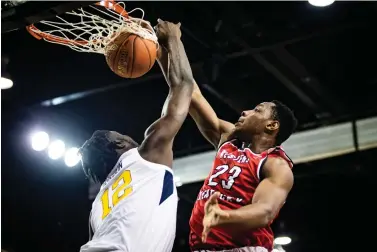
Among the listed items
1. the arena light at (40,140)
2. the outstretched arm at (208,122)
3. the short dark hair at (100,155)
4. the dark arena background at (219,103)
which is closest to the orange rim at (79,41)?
the outstretched arm at (208,122)

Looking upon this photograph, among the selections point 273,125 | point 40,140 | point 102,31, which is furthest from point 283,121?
point 40,140

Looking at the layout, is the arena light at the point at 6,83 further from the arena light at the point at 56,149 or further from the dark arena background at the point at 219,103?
the arena light at the point at 56,149

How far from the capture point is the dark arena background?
625cm

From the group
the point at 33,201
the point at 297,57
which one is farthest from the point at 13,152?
the point at 297,57

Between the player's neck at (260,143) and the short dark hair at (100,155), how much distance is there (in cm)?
84

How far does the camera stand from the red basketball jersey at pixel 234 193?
3385mm

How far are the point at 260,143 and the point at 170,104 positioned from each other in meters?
0.80

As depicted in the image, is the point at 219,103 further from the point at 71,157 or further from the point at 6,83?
the point at 6,83

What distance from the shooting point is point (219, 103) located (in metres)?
7.61

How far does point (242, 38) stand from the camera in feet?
20.8

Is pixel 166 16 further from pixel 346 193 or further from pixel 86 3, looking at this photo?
pixel 346 193

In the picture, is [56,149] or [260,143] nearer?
[260,143]

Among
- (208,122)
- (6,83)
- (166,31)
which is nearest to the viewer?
(166,31)

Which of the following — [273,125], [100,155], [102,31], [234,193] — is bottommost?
[234,193]
